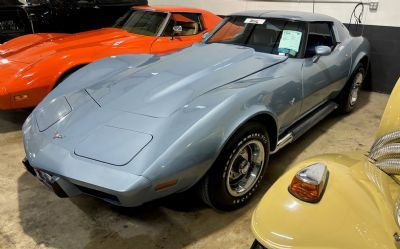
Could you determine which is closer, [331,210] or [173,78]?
[331,210]

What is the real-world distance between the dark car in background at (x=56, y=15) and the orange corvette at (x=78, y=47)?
47.9 inches

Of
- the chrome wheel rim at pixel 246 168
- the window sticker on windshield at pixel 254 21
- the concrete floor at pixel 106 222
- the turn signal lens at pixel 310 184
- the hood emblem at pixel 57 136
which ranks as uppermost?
the window sticker on windshield at pixel 254 21

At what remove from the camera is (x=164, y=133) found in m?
1.95

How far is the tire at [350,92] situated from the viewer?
390 cm

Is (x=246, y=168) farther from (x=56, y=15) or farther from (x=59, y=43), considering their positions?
(x=56, y=15)

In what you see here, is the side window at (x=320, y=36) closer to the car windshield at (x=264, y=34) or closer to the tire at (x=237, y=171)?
the car windshield at (x=264, y=34)

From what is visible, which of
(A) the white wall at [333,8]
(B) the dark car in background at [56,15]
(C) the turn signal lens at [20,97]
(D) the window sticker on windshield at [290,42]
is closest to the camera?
(D) the window sticker on windshield at [290,42]

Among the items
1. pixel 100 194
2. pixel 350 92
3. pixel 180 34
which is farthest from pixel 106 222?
pixel 350 92

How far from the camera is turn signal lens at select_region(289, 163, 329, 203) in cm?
136

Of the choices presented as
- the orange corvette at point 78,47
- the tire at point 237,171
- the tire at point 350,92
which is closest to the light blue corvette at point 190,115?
the tire at point 237,171

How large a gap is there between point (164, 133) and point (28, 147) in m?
0.93

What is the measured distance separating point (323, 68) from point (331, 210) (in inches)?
85.0

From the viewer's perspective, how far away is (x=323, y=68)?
3.20 meters

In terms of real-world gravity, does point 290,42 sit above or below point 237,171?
above
